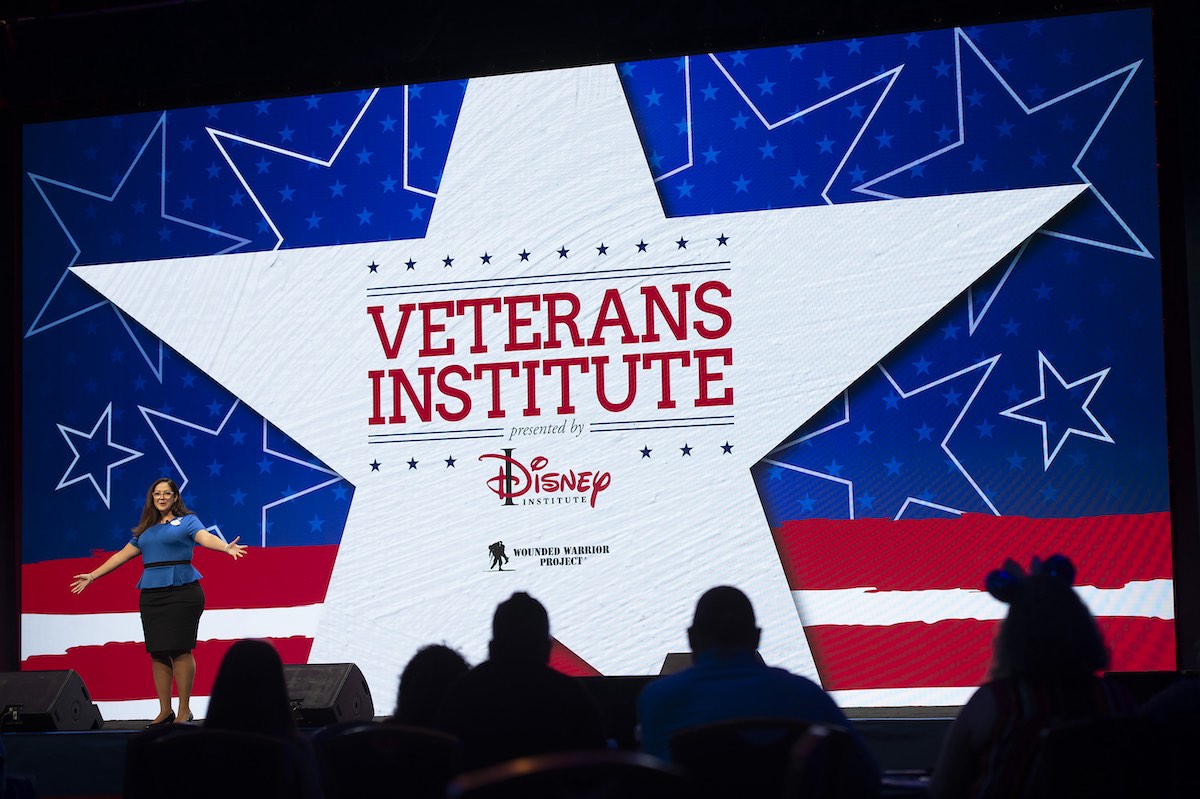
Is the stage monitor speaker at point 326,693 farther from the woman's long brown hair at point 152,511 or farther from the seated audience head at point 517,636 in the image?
the seated audience head at point 517,636

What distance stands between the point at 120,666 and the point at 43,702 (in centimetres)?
91

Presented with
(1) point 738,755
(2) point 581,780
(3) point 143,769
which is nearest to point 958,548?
(1) point 738,755

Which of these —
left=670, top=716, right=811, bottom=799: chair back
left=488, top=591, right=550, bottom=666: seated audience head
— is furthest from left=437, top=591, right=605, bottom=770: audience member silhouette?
left=670, top=716, right=811, bottom=799: chair back

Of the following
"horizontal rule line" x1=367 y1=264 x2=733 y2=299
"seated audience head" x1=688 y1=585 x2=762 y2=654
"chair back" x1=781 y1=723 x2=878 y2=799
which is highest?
"horizontal rule line" x1=367 y1=264 x2=733 y2=299

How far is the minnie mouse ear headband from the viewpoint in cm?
245

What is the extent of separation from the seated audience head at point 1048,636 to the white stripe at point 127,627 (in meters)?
4.67

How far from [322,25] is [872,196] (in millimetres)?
2938

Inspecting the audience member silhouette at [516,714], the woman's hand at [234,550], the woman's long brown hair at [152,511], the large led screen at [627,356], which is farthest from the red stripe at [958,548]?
the audience member silhouette at [516,714]

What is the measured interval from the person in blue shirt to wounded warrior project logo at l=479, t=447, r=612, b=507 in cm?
131

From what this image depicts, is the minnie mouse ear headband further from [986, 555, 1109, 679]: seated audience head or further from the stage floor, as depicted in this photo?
the stage floor

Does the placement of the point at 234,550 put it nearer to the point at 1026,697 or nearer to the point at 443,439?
the point at 443,439

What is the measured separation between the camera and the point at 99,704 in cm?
664

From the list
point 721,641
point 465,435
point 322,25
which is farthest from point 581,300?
point 721,641

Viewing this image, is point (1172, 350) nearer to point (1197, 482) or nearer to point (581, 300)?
point (1197, 482)
